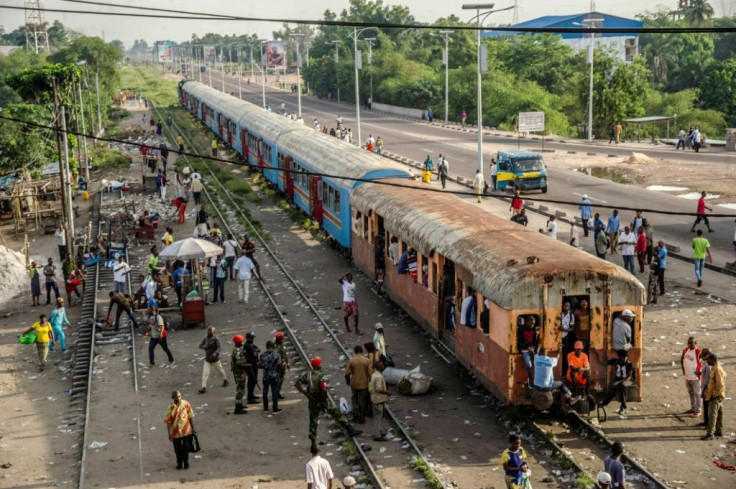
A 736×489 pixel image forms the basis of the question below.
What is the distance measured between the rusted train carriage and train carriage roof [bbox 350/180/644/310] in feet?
0.06

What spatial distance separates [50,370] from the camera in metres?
21.7

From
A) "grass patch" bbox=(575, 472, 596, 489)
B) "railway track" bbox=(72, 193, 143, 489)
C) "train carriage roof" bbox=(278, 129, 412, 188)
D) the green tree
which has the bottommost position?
"railway track" bbox=(72, 193, 143, 489)

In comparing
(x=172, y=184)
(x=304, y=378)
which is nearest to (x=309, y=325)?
(x=304, y=378)

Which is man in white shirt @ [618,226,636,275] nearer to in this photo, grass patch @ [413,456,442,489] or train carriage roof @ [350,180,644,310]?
train carriage roof @ [350,180,644,310]

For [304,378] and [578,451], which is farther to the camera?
[304,378]

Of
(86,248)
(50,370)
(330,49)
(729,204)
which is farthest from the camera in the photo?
(330,49)

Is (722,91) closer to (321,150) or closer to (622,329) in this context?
(321,150)

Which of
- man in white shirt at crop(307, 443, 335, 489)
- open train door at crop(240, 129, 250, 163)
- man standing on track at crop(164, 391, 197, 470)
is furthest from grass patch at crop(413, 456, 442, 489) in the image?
open train door at crop(240, 129, 250, 163)

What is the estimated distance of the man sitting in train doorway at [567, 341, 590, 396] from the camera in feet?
50.1

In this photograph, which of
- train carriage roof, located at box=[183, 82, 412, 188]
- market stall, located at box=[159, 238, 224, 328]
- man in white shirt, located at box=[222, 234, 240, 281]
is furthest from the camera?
train carriage roof, located at box=[183, 82, 412, 188]

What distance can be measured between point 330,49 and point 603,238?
114m

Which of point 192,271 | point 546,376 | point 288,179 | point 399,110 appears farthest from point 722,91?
point 546,376

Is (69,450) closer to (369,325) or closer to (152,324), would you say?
(152,324)

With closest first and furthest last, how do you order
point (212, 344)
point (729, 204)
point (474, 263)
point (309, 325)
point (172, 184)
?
point (474, 263)
point (212, 344)
point (309, 325)
point (729, 204)
point (172, 184)
